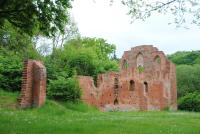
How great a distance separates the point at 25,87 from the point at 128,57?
3079 cm

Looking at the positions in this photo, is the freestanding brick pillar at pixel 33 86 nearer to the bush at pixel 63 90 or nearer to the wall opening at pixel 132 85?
the bush at pixel 63 90

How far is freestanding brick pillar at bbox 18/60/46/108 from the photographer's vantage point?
24406mm

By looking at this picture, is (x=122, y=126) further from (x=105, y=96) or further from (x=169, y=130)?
(x=105, y=96)

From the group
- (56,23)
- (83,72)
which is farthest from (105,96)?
(56,23)

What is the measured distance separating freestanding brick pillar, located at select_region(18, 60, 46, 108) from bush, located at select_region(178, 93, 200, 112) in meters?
24.3

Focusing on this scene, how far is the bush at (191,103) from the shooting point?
1790 inches

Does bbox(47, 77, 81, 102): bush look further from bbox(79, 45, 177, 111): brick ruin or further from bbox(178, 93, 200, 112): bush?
bbox(178, 93, 200, 112): bush

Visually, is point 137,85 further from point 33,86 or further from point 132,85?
point 33,86

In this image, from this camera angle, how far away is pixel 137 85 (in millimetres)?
47750

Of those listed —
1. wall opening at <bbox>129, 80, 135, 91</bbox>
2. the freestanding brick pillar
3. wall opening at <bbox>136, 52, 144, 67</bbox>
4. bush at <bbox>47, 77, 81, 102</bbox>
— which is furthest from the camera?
wall opening at <bbox>136, 52, 144, 67</bbox>

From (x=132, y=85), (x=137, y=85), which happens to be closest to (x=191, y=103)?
(x=137, y=85)

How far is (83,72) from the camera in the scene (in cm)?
5212

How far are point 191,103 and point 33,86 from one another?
25.5 m

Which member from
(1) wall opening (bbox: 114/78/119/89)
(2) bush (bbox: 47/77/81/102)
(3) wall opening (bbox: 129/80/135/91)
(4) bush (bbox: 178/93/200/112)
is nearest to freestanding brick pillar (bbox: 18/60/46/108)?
(2) bush (bbox: 47/77/81/102)
